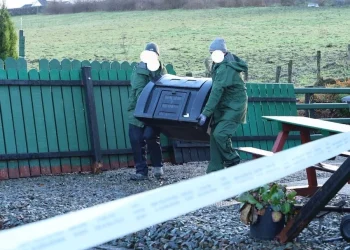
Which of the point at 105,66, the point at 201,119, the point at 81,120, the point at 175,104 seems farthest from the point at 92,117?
the point at 201,119

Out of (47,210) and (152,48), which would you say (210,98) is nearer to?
Result: (152,48)

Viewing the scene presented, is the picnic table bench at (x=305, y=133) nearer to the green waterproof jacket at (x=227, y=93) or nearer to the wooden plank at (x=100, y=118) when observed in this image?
the green waterproof jacket at (x=227, y=93)

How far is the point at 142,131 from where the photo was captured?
10.6m

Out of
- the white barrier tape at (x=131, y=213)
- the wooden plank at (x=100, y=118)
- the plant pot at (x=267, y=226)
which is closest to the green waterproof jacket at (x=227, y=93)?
the wooden plank at (x=100, y=118)

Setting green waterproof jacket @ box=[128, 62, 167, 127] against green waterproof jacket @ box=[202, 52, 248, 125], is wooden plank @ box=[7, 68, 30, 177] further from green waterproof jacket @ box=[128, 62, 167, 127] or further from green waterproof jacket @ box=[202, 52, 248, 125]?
green waterproof jacket @ box=[202, 52, 248, 125]

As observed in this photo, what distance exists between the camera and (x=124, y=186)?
9922 millimetres

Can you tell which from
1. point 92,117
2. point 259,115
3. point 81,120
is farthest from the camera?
point 259,115

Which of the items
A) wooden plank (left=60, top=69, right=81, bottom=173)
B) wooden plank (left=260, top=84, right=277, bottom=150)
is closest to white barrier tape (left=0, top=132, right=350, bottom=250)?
wooden plank (left=60, top=69, right=81, bottom=173)

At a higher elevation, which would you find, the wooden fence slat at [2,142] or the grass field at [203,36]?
the wooden fence slat at [2,142]

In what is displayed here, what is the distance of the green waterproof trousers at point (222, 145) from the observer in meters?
9.73

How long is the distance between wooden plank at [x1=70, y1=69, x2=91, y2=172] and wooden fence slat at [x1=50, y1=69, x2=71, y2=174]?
198mm

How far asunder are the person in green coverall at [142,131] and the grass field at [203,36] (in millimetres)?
15325

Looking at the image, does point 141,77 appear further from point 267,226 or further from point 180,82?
point 267,226

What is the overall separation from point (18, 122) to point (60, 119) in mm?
622
